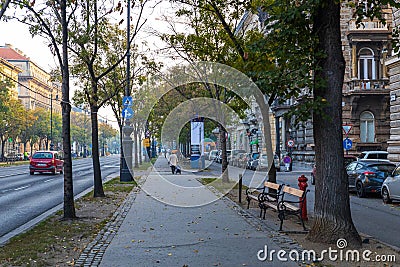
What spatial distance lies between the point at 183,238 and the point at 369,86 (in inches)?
1362

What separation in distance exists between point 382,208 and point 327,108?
8.79 metres

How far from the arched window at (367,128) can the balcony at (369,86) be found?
2467 millimetres

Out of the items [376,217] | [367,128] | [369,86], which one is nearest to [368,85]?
[369,86]

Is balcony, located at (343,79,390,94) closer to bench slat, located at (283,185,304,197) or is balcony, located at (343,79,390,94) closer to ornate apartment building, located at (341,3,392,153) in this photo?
ornate apartment building, located at (341,3,392,153)

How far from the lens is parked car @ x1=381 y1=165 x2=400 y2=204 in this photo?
59.6 feet

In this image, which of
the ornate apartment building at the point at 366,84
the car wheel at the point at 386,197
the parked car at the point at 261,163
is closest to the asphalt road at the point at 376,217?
the car wheel at the point at 386,197

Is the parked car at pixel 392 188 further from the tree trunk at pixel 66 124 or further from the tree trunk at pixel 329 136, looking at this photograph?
the tree trunk at pixel 66 124

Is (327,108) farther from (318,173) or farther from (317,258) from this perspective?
(317,258)

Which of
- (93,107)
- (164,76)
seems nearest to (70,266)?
(93,107)

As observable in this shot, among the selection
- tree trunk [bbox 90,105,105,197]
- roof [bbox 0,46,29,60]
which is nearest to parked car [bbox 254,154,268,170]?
tree trunk [bbox 90,105,105,197]

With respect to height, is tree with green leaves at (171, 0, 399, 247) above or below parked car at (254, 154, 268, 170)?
above

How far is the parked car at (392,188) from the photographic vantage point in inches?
716

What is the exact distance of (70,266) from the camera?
8.15 meters

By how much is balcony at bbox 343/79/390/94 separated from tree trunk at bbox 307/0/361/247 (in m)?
33.1
